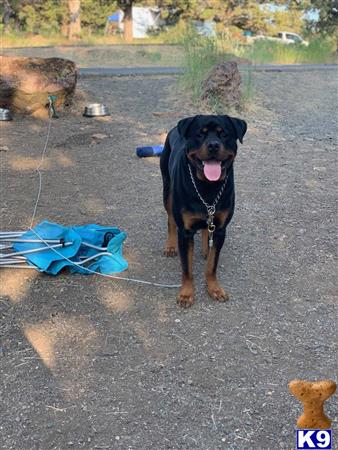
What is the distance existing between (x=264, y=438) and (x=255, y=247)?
92.7 inches

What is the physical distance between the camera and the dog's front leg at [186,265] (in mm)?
3771

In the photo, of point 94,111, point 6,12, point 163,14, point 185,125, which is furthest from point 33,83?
point 163,14

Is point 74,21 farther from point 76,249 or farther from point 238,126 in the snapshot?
point 238,126

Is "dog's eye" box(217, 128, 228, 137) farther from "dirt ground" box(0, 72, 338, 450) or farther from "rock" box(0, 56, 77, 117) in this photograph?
"rock" box(0, 56, 77, 117)

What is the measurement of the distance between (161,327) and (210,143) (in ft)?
4.10

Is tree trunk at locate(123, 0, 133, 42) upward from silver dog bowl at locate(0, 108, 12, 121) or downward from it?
upward

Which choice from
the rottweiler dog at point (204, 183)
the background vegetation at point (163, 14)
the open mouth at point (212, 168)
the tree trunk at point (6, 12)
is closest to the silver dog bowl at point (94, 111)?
the rottweiler dog at point (204, 183)

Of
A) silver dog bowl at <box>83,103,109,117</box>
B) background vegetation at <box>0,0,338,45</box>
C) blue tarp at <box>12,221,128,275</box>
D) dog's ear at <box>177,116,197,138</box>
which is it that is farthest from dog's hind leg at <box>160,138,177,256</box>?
background vegetation at <box>0,0,338,45</box>

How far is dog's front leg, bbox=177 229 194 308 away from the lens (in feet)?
12.4

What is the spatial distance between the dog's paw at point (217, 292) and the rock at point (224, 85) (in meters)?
6.42

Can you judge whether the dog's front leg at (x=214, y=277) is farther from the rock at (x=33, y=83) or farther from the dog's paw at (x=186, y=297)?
the rock at (x=33, y=83)

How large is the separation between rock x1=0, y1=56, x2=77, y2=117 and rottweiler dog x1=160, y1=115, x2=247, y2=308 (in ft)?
19.9

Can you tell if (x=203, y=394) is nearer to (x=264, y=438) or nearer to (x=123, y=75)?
(x=264, y=438)

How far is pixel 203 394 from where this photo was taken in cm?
298
